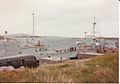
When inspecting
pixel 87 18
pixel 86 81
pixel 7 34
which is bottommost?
pixel 86 81

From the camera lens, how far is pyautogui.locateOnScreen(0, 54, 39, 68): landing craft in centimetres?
253

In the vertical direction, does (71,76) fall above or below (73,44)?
below

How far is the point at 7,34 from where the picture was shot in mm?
2691

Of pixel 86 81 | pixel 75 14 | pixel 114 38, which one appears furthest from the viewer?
pixel 75 14

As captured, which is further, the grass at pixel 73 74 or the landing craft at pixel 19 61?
the landing craft at pixel 19 61

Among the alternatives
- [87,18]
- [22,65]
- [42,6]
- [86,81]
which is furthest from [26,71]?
[87,18]

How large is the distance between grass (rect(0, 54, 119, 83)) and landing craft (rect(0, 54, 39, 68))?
18cm

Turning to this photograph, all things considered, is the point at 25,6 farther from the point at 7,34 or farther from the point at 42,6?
the point at 7,34

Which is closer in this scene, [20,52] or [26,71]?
[26,71]

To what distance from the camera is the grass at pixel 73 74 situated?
221 cm

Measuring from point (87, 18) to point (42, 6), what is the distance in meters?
0.56

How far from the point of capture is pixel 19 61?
8.51 ft

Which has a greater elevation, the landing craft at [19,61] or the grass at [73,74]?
the landing craft at [19,61]

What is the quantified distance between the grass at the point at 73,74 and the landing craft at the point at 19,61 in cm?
18
